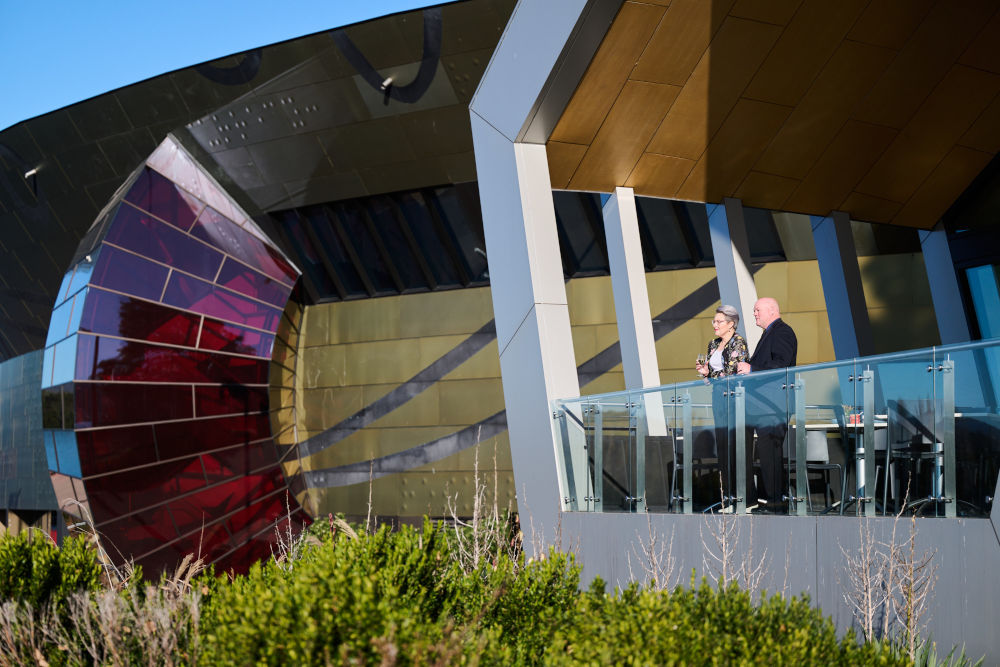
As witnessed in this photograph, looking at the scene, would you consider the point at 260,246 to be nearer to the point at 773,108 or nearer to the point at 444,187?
the point at 444,187

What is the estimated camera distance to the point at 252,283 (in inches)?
765

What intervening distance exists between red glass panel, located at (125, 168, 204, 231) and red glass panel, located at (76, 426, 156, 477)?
4.01m

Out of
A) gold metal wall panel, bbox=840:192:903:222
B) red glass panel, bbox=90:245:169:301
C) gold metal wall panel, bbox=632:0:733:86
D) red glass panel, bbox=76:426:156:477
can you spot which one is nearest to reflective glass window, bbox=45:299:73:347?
red glass panel, bbox=90:245:169:301

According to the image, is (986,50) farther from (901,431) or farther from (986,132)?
(901,431)

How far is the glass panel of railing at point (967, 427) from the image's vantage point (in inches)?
187

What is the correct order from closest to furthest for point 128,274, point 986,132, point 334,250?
point 986,132 → point 128,274 → point 334,250

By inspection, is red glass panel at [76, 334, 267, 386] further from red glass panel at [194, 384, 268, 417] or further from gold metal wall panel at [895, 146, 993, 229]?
gold metal wall panel at [895, 146, 993, 229]

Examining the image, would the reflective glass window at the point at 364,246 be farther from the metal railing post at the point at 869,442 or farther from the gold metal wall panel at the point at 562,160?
the metal railing post at the point at 869,442

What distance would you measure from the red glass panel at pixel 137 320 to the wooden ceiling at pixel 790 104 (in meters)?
9.86

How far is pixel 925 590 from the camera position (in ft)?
15.7

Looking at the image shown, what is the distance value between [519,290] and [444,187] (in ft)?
29.5

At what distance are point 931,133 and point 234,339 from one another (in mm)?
13534

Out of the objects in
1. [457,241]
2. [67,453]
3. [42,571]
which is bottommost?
[42,571]

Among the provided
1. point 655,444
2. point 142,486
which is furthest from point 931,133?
point 142,486
